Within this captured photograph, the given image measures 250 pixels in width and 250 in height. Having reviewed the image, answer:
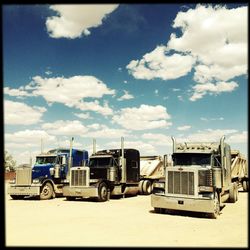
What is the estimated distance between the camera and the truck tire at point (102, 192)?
19109 millimetres

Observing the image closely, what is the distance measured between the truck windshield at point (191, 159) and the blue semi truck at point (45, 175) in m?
7.64

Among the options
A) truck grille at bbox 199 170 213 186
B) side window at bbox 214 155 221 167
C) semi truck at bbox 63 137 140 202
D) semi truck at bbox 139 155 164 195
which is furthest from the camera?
semi truck at bbox 139 155 164 195

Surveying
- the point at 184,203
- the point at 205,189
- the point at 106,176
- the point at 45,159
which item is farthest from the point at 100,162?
the point at 205,189

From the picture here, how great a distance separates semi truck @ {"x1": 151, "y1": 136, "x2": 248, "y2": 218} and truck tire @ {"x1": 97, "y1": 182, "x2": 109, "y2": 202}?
15.4 ft

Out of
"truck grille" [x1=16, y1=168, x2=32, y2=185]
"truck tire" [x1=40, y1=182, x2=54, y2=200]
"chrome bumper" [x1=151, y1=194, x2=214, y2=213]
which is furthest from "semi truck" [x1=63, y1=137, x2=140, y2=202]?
"chrome bumper" [x1=151, y1=194, x2=214, y2=213]

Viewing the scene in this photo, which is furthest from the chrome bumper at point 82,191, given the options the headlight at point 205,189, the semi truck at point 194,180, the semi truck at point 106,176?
the headlight at point 205,189

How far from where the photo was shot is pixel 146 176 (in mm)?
25312

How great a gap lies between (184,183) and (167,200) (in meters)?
0.97

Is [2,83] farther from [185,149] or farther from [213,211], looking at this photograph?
[185,149]

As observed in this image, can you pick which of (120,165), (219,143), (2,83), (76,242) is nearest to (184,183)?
(219,143)

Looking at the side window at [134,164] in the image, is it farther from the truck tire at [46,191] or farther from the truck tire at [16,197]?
the truck tire at [16,197]

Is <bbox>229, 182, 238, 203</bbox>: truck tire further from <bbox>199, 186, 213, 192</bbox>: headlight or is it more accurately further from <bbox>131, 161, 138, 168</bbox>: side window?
<bbox>131, 161, 138, 168</bbox>: side window

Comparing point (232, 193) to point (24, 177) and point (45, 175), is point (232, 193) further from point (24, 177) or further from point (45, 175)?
point (24, 177)

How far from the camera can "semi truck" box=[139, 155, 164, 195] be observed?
78.5ft
